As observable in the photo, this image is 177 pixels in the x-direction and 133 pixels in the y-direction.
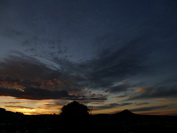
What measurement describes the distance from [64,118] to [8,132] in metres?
27.3

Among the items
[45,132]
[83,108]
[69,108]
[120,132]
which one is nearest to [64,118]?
[69,108]

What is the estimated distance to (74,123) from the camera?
169 ft

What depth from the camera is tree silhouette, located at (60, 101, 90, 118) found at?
5366 centimetres

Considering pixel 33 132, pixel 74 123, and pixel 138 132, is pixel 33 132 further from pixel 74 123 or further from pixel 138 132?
pixel 138 132

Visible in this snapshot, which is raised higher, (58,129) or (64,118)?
(64,118)

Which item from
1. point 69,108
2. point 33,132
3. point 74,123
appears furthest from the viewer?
point 33,132

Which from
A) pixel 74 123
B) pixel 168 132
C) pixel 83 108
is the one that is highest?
pixel 83 108

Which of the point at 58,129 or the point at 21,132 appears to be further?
the point at 21,132

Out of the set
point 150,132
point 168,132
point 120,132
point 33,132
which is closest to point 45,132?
point 33,132

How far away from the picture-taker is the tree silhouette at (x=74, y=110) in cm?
5366

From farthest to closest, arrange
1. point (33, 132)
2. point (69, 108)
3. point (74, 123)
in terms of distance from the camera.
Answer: point (33, 132)
point (69, 108)
point (74, 123)

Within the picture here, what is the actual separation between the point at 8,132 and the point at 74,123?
1221 inches

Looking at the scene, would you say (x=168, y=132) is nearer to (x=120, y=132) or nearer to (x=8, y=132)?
(x=120, y=132)

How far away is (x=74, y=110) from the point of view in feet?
178
